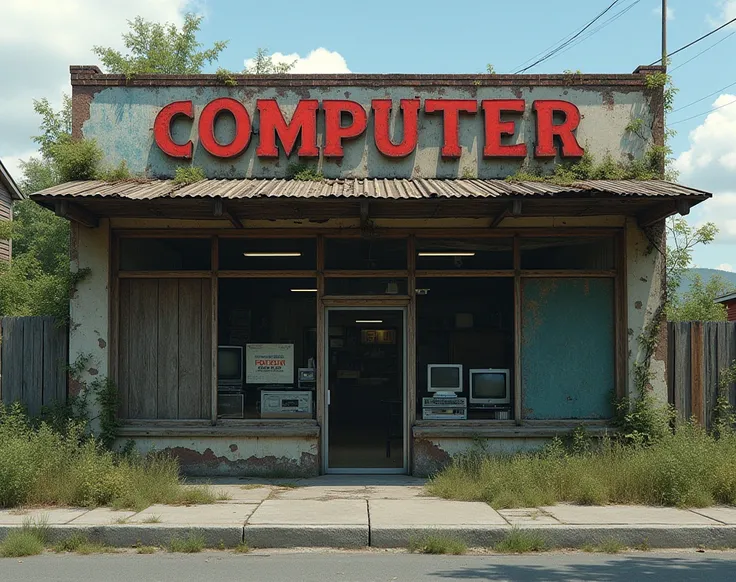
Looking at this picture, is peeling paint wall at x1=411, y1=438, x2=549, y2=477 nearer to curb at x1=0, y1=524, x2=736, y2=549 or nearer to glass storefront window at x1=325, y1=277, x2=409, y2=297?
glass storefront window at x1=325, y1=277, x2=409, y2=297

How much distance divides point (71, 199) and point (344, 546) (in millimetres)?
5710

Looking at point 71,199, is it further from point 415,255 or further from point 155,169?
point 415,255

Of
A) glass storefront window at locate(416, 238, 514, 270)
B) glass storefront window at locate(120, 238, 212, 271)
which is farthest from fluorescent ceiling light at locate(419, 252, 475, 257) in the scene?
glass storefront window at locate(120, 238, 212, 271)

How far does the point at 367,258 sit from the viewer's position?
1189 centimetres

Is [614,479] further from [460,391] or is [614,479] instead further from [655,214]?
[655,214]

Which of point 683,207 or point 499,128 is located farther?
point 499,128

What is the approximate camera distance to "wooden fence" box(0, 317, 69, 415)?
11.6 metres

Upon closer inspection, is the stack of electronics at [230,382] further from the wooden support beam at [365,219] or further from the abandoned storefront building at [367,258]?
the wooden support beam at [365,219]

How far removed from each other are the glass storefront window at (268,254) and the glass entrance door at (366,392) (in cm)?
87

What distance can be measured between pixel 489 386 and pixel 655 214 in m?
3.44

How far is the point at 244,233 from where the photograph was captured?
11883mm

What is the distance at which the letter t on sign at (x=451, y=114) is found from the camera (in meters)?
11.8

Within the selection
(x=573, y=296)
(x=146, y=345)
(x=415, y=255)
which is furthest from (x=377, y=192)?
(x=146, y=345)

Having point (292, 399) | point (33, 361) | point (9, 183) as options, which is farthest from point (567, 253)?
point (9, 183)
